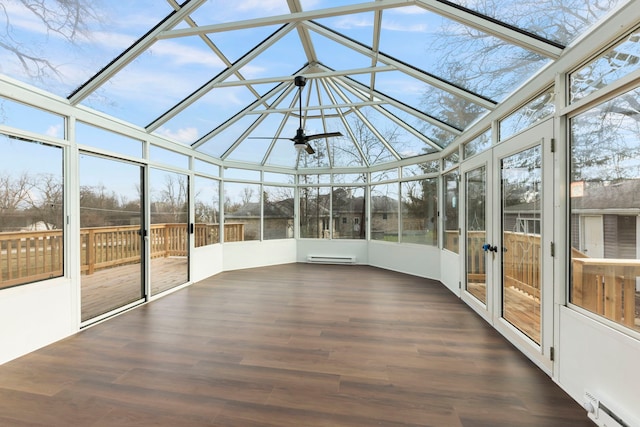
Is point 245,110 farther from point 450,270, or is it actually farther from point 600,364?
point 600,364

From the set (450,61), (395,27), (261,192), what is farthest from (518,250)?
(261,192)

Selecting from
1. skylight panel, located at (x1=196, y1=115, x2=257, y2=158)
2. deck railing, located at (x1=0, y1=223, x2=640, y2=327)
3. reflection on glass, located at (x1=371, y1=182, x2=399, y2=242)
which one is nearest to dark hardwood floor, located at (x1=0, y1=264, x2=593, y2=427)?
deck railing, located at (x1=0, y1=223, x2=640, y2=327)

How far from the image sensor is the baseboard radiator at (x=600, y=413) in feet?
5.42

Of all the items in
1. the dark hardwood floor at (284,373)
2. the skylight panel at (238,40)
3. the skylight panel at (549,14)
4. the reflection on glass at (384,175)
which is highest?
the skylight panel at (238,40)

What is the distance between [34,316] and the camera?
2822mm

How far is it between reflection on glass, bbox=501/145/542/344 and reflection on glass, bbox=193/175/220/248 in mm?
5192

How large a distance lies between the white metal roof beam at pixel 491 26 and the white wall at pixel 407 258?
3.95 meters

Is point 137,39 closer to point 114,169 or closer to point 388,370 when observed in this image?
point 114,169

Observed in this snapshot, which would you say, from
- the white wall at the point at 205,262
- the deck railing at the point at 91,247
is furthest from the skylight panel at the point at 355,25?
the white wall at the point at 205,262

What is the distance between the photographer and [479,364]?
2.51 meters

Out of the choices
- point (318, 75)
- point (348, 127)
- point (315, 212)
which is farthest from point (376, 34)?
point (315, 212)

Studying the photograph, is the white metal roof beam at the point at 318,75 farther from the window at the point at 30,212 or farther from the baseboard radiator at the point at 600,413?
the baseboard radiator at the point at 600,413

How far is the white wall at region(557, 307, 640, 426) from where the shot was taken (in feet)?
5.36

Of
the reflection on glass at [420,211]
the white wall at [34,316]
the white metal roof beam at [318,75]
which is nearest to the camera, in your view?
the white wall at [34,316]
